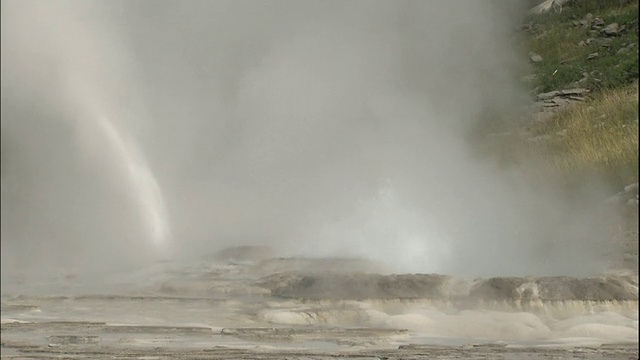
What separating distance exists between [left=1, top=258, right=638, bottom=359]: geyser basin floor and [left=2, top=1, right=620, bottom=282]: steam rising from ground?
1015 millimetres

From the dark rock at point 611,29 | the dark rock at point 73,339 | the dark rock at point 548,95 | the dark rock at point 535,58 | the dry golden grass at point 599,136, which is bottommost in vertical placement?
the dark rock at point 73,339

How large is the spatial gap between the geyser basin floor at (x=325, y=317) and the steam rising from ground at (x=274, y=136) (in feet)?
3.33

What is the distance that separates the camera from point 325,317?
762 cm

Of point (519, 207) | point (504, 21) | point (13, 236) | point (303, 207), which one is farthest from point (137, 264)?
point (504, 21)

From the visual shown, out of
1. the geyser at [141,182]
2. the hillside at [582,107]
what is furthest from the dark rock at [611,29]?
the geyser at [141,182]

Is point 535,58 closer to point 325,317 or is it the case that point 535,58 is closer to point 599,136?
point 599,136

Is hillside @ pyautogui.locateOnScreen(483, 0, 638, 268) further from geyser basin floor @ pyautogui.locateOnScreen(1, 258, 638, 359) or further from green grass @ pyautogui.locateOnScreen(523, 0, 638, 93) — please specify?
geyser basin floor @ pyautogui.locateOnScreen(1, 258, 638, 359)

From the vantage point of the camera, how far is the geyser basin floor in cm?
632

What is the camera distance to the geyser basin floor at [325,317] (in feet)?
20.7

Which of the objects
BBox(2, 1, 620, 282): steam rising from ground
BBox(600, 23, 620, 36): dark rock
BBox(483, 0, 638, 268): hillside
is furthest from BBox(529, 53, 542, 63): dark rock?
BBox(600, 23, 620, 36): dark rock

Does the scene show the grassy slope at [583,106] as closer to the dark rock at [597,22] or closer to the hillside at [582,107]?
the hillside at [582,107]

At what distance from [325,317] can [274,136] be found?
22.2 feet

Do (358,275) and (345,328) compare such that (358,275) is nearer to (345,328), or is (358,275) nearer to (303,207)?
(345,328)

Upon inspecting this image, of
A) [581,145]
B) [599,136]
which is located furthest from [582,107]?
[599,136]
